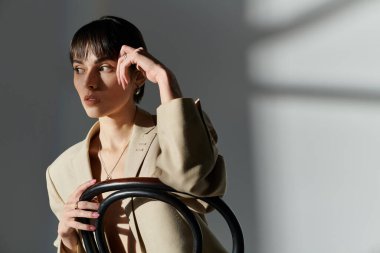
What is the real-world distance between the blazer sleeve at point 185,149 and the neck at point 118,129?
154 mm

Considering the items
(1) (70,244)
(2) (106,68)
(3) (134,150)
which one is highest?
(2) (106,68)

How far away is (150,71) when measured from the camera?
81cm

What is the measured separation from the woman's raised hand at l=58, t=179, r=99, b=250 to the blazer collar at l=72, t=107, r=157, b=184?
2.1 inches

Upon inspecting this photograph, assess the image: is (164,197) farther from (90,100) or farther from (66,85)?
(66,85)

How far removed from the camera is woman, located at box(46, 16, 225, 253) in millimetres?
786

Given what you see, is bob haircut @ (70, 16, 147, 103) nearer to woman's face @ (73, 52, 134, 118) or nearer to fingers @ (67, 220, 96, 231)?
woman's face @ (73, 52, 134, 118)

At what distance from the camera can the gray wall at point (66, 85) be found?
1.58m

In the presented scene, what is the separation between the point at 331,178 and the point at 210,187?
2.59ft

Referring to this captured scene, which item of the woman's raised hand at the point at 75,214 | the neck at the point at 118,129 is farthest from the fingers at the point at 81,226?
the neck at the point at 118,129

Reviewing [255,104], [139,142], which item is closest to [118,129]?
[139,142]

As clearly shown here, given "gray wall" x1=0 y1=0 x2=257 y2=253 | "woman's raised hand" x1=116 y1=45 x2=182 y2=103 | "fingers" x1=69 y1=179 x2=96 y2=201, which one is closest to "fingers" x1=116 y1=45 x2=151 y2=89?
"woman's raised hand" x1=116 y1=45 x2=182 y2=103

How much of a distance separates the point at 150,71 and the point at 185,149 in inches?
4.1

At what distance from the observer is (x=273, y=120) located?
1565mm

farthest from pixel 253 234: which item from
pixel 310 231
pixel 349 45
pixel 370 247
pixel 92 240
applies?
pixel 92 240
